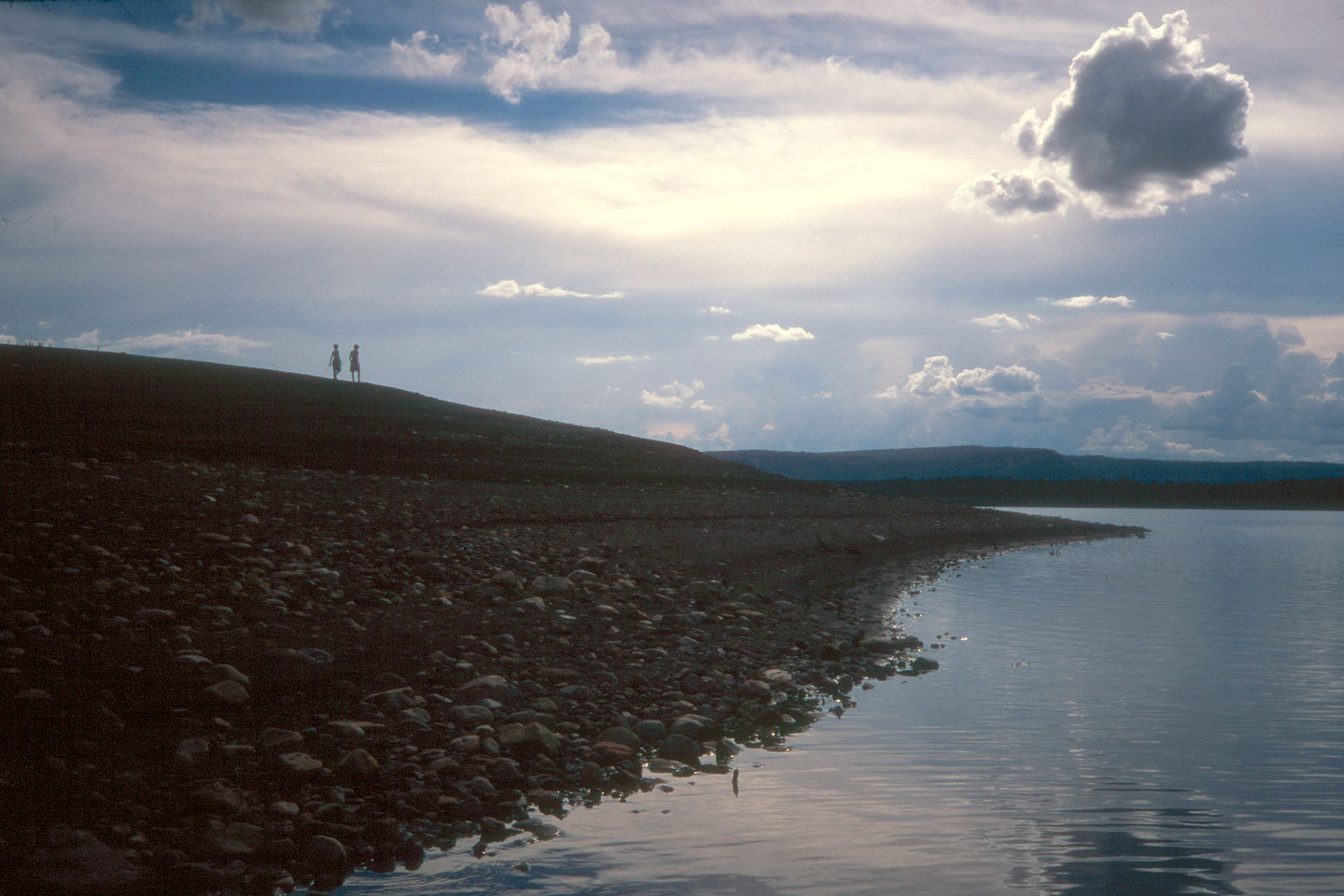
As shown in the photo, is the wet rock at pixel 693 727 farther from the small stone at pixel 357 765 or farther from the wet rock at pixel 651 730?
the small stone at pixel 357 765

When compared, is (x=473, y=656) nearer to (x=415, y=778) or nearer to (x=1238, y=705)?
(x=415, y=778)

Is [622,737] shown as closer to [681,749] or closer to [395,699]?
[681,749]

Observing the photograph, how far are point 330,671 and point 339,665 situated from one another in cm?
20

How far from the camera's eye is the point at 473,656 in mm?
10469

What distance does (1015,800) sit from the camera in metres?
8.11

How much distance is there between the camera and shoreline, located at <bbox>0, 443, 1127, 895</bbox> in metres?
6.28

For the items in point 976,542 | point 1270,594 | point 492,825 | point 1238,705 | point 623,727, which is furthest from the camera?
point 976,542

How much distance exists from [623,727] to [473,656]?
2.32 m

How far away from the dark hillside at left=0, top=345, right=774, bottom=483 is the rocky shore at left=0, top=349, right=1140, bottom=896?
21.4 ft

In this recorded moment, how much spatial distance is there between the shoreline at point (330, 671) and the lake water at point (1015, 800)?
0.64 meters

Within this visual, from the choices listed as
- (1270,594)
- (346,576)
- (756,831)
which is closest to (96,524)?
(346,576)

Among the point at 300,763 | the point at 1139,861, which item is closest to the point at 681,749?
the point at 300,763

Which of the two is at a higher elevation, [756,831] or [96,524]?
[96,524]

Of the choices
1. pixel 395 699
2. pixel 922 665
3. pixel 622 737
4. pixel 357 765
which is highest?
pixel 395 699
